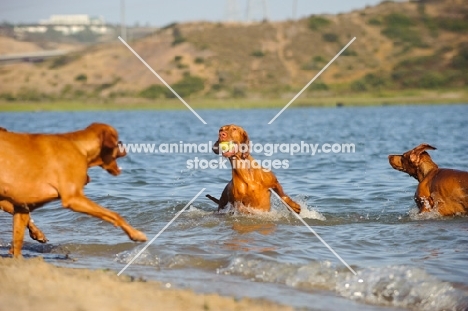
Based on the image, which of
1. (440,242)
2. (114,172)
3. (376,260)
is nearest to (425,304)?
(376,260)

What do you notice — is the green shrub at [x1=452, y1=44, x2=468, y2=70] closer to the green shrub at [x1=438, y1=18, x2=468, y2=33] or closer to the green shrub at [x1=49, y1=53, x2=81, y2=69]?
the green shrub at [x1=438, y1=18, x2=468, y2=33]

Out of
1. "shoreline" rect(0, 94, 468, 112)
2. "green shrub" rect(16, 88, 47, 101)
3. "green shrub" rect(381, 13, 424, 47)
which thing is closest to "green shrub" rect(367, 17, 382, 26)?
"green shrub" rect(381, 13, 424, 47)

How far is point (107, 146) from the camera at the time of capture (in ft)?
24.8

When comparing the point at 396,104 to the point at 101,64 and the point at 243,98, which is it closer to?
the point at 243,98

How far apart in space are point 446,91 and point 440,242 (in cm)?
5794

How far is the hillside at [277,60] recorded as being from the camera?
70.7 meters

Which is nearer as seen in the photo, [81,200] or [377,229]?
[81,200]

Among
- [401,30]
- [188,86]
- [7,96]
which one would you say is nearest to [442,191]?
[188,86]

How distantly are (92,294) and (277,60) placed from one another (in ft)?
244

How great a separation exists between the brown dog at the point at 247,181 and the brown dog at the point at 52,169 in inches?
112

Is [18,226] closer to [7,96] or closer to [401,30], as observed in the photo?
[7,96]

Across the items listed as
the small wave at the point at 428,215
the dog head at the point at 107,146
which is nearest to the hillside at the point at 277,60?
the small wave at the point at 428,215

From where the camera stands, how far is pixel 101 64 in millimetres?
81875

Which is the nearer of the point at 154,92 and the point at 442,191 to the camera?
the point at 442,191
